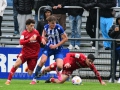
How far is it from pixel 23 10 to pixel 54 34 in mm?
3978

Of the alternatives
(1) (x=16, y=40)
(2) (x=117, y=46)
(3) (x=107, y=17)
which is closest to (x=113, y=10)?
(3) (x=107, y=17)

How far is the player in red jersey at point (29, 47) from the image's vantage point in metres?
17.8

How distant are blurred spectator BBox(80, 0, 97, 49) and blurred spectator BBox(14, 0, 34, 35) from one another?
84.3 inches

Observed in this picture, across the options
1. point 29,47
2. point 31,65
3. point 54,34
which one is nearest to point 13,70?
point 29,47

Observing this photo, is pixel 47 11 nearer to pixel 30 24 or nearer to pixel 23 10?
pixel 30 24

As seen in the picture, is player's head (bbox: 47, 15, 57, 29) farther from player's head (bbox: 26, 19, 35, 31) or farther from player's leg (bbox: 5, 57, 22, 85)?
player's leg (bbox: 5, 57, 22, 85)

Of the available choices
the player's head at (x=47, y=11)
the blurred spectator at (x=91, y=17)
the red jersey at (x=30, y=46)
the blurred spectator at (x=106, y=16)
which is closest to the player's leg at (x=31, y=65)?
the red jersey at (x=30, y=46)

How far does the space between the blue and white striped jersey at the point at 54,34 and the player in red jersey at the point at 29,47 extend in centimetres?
29

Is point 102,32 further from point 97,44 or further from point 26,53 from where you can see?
point 26,53

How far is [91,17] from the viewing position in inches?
832

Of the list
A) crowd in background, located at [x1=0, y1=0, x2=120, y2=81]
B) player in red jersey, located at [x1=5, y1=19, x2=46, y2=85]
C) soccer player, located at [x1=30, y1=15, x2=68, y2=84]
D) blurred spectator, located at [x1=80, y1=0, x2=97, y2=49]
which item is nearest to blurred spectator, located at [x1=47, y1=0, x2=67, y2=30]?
crowd in background, located at [x1=0, y1=0, x2=120, y2=81]

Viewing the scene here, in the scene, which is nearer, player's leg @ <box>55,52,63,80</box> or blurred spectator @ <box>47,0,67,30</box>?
player's leg @ <box>55,52,63,80</box>

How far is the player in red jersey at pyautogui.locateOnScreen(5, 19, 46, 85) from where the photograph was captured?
58.3 ft

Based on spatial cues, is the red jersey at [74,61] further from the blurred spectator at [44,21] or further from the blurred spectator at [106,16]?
the blurred spectator at [106,16]
